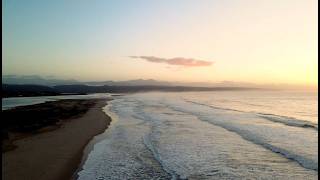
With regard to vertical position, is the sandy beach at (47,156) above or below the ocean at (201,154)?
above

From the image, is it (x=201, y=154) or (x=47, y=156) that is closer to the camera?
(x=47, y=156)

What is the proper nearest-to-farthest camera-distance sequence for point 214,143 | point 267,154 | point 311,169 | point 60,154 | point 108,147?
point 311,169, point 60,154, point 267,154, point 108,147, point 214,143

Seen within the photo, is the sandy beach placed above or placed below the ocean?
above

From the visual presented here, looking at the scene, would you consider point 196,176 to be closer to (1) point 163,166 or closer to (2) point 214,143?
(1) point 163,166

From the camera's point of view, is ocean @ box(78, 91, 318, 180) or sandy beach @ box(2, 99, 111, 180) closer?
sandy beach @ box(2, 99, 111, 180)

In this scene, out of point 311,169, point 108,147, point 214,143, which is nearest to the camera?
point 311,169

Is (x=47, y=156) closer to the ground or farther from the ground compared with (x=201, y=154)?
farther from the ground

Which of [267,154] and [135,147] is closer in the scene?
[267,154]

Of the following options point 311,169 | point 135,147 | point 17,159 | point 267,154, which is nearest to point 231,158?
point 267,154
